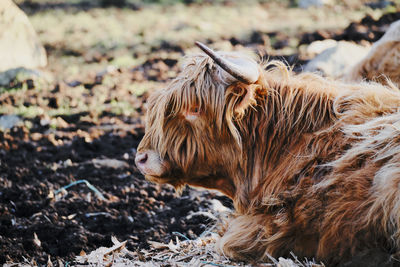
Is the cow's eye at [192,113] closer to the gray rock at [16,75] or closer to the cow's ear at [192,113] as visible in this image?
the cow's ear at [192,113]

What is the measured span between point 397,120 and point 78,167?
337 cm

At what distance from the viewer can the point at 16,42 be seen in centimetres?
827

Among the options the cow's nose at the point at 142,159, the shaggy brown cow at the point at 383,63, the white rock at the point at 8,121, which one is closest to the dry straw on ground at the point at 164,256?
the cow's nose at the point at 142,159

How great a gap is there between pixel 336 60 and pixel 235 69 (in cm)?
464

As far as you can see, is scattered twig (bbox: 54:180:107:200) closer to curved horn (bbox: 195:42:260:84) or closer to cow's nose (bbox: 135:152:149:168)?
cow's nose (bbox: 135:152:149:168)

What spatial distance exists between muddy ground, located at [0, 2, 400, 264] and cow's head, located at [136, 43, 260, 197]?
0.98m

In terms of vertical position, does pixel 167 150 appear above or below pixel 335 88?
below

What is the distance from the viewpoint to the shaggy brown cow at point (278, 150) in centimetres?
257

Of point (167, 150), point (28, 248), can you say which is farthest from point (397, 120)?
point (28, 248)

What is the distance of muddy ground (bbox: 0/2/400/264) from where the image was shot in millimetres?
3912

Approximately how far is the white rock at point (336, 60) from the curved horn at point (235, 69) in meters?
4.12

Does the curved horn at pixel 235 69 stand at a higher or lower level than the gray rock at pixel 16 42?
higher

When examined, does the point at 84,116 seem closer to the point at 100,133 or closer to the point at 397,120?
the point at 100,133

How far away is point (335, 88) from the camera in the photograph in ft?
10.1
